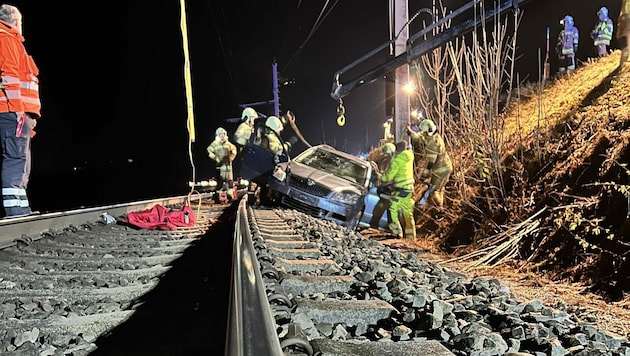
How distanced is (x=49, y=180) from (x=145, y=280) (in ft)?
130

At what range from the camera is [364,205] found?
10297mm

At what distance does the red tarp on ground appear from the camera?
6.29 m

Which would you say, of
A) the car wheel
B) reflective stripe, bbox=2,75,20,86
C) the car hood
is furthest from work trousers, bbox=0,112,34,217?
the car wheel

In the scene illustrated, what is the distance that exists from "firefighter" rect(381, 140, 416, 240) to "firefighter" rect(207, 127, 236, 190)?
495 cm

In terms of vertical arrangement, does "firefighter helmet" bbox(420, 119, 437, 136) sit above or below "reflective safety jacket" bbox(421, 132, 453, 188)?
above

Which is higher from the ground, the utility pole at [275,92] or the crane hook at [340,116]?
the utility pole at [275,92]

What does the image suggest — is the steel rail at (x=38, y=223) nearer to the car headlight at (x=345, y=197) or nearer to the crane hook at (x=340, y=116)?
the car headlight at (x=345, y=197)

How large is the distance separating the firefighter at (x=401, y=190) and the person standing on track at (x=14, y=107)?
654 centimetres

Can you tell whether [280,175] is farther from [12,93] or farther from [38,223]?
[38,223]

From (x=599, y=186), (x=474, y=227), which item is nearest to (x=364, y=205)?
(x=474, y=227)

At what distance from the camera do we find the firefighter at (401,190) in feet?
31.9

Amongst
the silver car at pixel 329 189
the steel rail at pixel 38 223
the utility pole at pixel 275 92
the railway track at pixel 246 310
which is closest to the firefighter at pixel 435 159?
the silver car at pixel 329 189

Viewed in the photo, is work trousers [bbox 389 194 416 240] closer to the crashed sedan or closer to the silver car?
the silver car

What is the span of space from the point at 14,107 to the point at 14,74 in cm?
37
